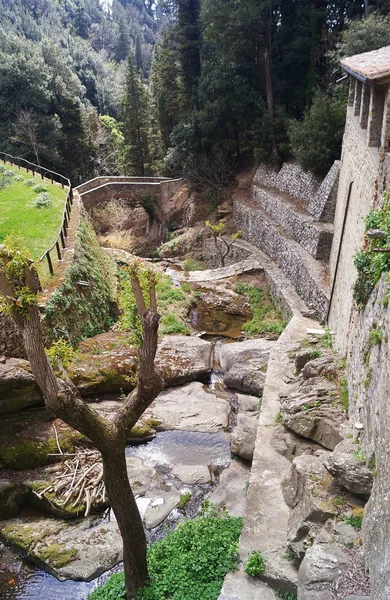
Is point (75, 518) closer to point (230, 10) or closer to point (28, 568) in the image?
point (28, 568)

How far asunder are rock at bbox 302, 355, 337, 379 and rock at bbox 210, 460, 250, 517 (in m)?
2.81

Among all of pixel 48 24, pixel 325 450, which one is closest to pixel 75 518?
pixel 325 450

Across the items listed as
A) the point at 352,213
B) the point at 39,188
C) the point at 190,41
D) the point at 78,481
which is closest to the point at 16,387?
the point at 78,481

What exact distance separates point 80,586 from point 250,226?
840 inches

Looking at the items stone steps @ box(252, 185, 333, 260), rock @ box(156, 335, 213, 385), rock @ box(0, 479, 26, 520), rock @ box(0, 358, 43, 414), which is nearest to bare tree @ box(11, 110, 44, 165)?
stone steps @ box(252, 185, 333, 260)

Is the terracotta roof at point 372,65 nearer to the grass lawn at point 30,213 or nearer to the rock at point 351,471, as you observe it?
the rock at point 351,471

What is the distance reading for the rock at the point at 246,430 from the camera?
1040 centimetres

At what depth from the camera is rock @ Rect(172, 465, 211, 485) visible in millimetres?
10273

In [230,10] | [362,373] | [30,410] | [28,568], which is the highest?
[230,10]

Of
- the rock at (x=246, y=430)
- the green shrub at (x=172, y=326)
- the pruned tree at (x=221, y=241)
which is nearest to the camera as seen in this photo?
the rock at (x=246, y=430)

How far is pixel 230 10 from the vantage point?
977 inches

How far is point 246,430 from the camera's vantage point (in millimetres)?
10922

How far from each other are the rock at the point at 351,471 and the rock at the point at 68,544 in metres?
4.86

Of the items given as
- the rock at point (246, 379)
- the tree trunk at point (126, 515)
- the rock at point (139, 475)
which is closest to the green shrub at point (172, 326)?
the rock at point (246, 379)
